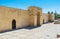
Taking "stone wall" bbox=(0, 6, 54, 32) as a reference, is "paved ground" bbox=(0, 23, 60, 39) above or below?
below

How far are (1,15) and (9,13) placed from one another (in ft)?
4.22

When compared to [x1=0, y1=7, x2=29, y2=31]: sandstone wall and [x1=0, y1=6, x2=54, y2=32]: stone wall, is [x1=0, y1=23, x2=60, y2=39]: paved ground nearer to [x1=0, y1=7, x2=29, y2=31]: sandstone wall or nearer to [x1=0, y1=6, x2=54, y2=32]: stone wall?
[x1=0, y1=7, x2=29, y2=31]: sandstone wall

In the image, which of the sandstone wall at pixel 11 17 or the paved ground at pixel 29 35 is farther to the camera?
the sandstone wall at pixel 11 17

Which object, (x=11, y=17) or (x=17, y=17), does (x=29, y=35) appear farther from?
(x=17, y=17)

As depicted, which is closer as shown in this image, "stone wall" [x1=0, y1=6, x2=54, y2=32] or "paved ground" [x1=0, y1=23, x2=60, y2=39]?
"paved ground" [x1=0, y1=23, x2=60, y2=39]

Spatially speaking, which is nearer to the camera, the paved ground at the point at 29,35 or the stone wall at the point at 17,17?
the paved ground at the point at 29,35

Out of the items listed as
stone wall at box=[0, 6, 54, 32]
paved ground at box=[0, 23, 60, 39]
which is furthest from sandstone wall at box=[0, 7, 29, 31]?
paved ground at box=[0, 23, 60, 39]

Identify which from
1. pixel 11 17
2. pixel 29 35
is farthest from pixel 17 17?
pixel 29 35

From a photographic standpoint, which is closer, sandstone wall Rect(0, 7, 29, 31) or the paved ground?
the paved ground

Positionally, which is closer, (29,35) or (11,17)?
(29,35)

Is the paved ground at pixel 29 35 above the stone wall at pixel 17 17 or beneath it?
beneath

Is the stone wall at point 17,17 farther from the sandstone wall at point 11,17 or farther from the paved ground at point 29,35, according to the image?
the paved ground at point 29,35

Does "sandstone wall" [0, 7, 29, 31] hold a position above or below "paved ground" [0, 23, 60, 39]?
above

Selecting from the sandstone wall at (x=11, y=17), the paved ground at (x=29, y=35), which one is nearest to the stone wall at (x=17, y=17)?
the sandstone wall at (x=11, y=17)
